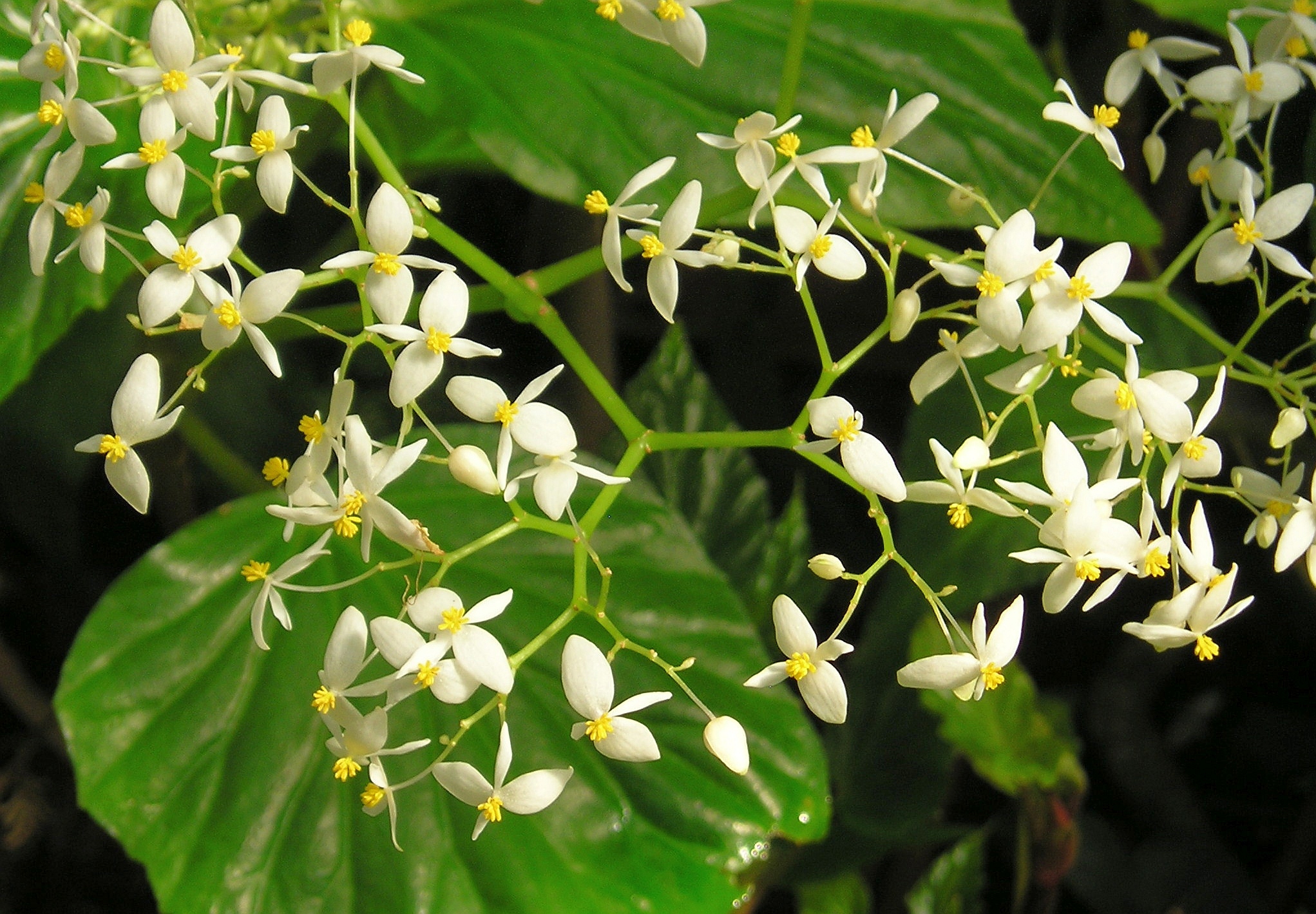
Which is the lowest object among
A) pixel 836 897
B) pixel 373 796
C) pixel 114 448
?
pixel 836 897

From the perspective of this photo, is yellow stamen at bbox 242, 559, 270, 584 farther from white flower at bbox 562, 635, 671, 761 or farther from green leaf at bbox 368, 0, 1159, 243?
green leaf at bbox 368, 0, 1159, 243

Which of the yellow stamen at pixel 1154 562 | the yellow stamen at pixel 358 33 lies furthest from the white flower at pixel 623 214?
the yellow stamen at pixel 1154 562

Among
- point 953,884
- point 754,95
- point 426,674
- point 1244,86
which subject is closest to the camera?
point 426,674

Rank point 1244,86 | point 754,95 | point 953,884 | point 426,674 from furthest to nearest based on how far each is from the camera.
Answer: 1. point 953,884
2. point 754,95
3. point 1244,86
4. point 426,674

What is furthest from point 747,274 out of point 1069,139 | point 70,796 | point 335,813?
point 70,796

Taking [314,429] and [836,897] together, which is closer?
[314,429]

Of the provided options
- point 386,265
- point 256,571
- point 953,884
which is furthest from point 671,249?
point 953,884

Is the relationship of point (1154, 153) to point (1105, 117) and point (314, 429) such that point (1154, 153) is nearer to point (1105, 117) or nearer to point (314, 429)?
point (1105, 117)

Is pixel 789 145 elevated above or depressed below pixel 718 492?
above
